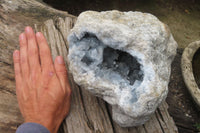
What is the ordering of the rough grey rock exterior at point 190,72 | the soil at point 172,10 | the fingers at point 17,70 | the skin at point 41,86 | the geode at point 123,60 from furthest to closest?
the soil at point 172,10 < the rough grey rock exterior at point 190,72 < the fingers at point 17,70 < the skin at point 41,86 < the geode at point 123,60

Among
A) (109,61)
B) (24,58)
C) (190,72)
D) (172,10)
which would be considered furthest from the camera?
(172,10)

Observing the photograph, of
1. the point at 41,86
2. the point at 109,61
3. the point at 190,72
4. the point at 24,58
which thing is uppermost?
the point at 109,61

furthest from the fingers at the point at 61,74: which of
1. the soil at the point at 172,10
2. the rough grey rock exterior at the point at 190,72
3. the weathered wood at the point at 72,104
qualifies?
the soil at the point at 172,10

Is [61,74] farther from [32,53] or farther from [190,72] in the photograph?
[190,72]

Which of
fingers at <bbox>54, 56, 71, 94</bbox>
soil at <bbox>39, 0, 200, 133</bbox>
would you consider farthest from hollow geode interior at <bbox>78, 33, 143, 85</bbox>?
soil at <bbox>39, 0, 200, 133</bbox>

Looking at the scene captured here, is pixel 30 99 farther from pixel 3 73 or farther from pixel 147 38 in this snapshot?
pixel 147 38

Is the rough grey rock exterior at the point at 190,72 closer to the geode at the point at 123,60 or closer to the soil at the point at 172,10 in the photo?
the soil at the point at 172,10

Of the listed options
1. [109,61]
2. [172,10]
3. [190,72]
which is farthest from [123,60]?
[172,10]
